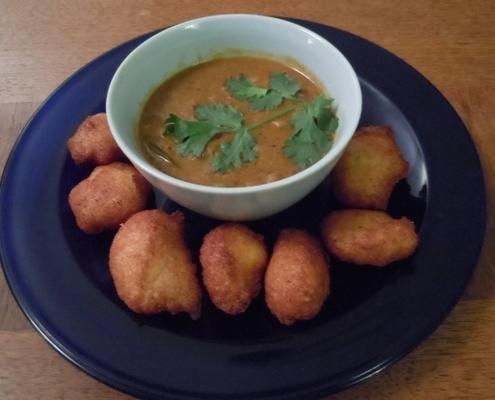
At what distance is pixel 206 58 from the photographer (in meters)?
1.81

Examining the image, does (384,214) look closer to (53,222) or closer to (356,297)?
(356,297)

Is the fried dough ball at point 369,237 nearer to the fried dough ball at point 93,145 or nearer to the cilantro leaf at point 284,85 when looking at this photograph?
the cilantro leaf at point 284,85

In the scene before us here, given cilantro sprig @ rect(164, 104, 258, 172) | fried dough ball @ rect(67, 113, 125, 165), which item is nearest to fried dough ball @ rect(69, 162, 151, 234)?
fried dough ball @ rect(67, 113, 125, 165)

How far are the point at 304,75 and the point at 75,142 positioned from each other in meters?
0.71

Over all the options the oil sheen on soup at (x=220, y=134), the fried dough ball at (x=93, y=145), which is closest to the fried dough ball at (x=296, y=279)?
the oil sheen on soup at (x=220, y=134)

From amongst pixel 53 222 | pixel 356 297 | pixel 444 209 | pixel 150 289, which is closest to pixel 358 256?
pixel 356 297

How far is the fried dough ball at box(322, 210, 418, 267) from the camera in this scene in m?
1.46

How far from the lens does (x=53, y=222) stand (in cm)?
160

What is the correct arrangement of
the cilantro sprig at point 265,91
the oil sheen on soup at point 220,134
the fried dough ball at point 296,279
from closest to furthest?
the fried dough ball at point 296,279, the oil sheen on soup at point 220,134, the cilantro sprig at point 265,91

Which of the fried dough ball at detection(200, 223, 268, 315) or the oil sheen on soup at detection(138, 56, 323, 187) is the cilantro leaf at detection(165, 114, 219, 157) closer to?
the oil sheen on soup at detection(138, 56, 323, 187)

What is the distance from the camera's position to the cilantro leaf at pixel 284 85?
5.60ft

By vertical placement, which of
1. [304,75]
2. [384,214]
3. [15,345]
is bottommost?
[15,345]

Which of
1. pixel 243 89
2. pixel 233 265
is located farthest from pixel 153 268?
pixel 243 89

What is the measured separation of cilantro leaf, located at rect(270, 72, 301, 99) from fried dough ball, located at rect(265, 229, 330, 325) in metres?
0.44
